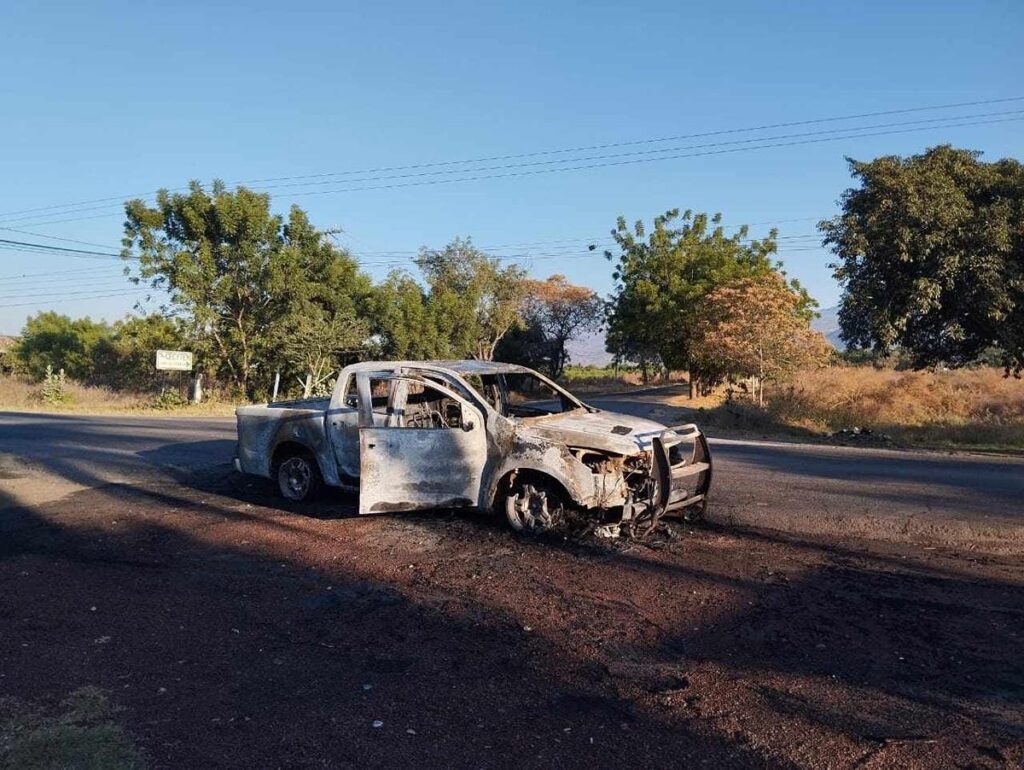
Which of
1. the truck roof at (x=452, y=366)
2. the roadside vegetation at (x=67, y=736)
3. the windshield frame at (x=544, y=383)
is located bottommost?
the roadside vegetation at (x=67, y=736)

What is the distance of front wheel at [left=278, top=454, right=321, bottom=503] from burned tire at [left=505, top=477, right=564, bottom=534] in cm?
281

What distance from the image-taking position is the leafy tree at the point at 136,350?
36844 mm

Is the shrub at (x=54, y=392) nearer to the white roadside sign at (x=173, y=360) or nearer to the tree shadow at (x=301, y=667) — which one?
the white roadside sign at (x=173, y=360)

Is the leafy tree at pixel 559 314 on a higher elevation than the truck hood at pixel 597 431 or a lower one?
higher

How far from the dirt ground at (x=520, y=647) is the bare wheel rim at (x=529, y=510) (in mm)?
187

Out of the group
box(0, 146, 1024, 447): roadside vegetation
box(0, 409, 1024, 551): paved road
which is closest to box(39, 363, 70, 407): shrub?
box(0, 146, 1024, 447): roadside vegetation

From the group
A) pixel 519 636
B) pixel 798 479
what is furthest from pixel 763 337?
pixel 519 636

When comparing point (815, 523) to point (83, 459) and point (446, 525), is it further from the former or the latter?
point (83, 459)

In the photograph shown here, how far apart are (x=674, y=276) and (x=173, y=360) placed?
84.6ft

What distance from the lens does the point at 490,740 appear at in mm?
Result: 3758

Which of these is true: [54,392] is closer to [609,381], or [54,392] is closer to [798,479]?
[798,479]

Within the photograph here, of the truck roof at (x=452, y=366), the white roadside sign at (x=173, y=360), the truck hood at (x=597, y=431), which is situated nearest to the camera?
the truck hood at (x=597, y=431)

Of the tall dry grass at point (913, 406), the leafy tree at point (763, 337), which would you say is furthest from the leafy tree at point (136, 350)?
the tall dry grass at point (913, 406)

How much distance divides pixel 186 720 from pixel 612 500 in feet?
13.0
